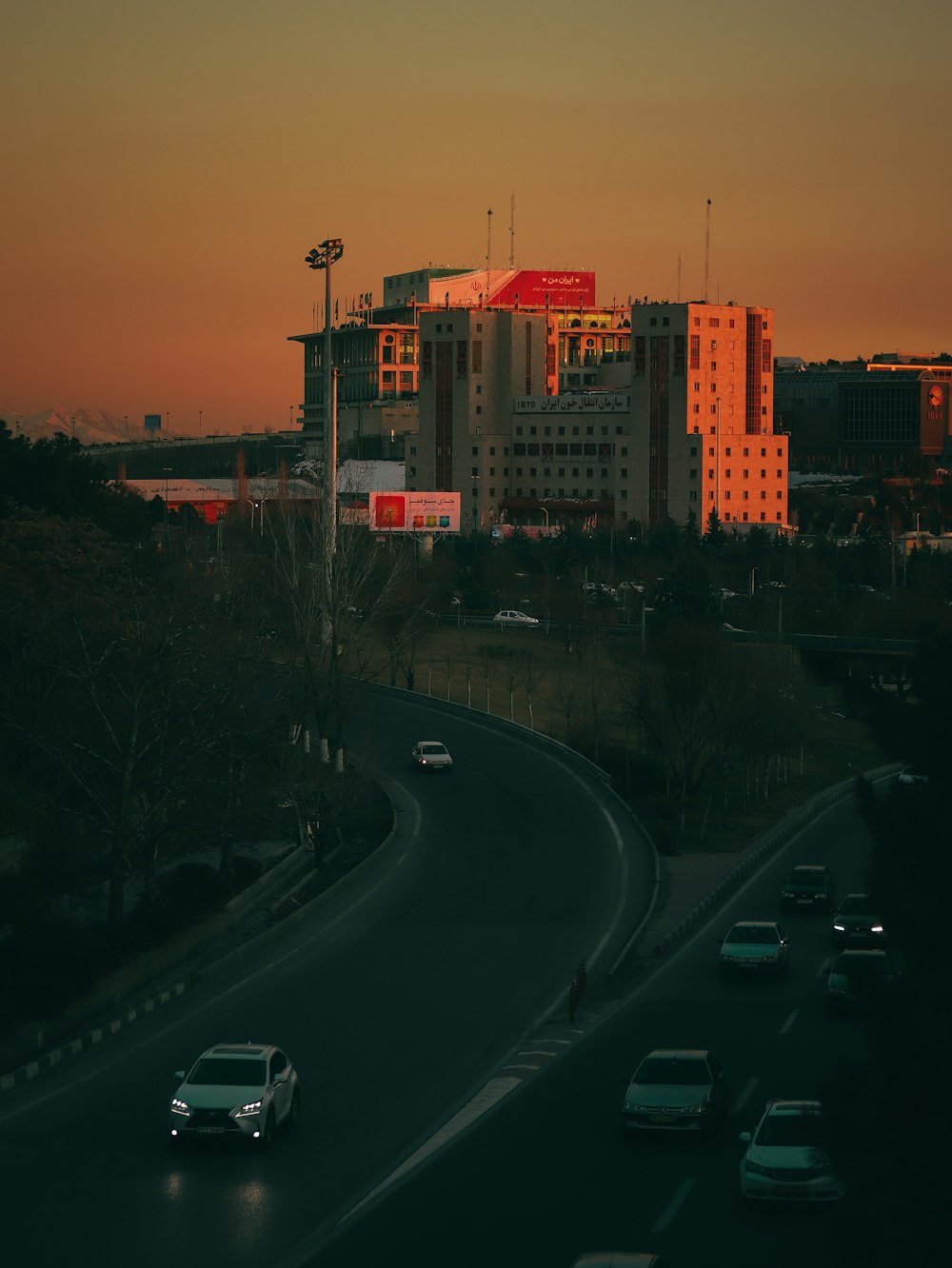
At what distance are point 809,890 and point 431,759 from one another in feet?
59.5

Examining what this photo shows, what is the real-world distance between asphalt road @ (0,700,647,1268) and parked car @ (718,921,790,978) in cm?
310

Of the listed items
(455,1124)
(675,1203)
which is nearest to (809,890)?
(455,1124)

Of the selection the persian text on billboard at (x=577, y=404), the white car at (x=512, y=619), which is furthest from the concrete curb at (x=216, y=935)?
the persian text on billboard at (x=577, y=404)

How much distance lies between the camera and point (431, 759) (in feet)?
177

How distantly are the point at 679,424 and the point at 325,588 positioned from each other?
102403mm

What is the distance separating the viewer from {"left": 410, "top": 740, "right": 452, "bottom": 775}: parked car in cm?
5400

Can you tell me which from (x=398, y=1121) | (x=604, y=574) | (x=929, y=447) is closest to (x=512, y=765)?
(x=398, y=1121)

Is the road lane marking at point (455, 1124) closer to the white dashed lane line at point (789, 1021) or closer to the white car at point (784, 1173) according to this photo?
the white car at point (784, 1173)

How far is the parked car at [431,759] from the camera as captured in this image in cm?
5400

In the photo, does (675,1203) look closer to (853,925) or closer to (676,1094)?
(676,1094)

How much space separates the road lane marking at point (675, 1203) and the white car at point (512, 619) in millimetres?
70601

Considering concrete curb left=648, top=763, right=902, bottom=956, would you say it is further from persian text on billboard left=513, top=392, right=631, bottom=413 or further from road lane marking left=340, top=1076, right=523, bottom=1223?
persian text on billboard left=513, top=392, right=631, bottom=413

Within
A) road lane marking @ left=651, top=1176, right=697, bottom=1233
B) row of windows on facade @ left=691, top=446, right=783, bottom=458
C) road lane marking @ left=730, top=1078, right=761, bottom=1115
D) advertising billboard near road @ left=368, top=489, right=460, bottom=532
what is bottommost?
road lane marking @ left=730, top=1078, right=761, bottom=1115

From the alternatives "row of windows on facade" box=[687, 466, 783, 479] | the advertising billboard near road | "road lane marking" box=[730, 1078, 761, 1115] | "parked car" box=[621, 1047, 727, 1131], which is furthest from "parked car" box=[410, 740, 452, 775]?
"row of windows on facade" box=[687, 466, 783, 479]
